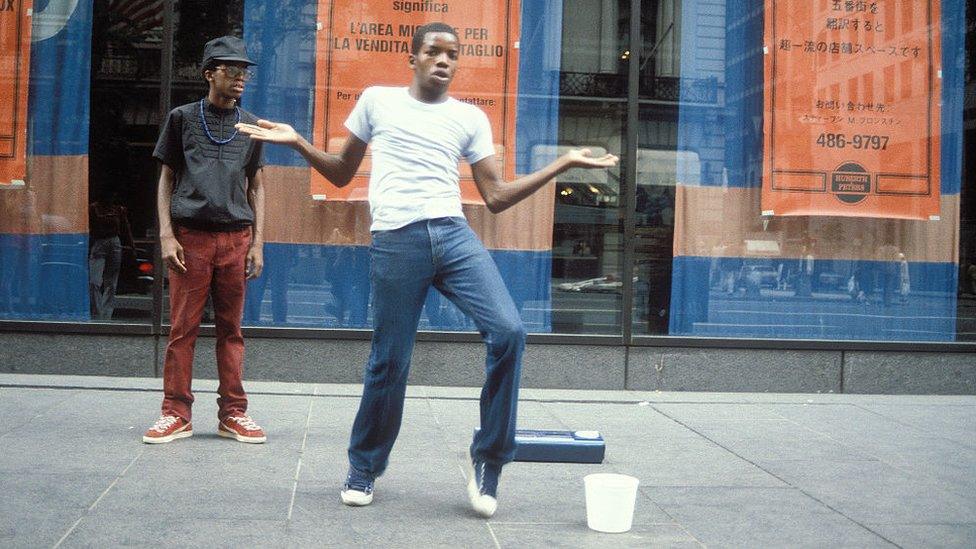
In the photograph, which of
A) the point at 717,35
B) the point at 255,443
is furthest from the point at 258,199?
the point at 717,35

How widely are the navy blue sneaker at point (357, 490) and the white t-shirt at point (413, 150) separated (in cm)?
103

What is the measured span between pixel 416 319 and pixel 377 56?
406cm

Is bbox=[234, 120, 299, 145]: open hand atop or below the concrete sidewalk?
atop

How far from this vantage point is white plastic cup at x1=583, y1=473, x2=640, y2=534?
4086 millimetres

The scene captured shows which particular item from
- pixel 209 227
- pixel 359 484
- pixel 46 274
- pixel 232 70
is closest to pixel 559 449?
pixel 359 484

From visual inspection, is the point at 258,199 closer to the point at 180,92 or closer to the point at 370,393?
the point at 370,393

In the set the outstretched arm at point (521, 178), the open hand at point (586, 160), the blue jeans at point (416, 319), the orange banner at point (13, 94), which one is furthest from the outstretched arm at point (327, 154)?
the orange banner at point (13, 94)

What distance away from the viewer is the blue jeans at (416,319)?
4238 mm

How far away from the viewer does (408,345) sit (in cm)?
444

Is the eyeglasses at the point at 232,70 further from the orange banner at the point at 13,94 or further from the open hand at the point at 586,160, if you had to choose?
the orange banner at the point at 13,94

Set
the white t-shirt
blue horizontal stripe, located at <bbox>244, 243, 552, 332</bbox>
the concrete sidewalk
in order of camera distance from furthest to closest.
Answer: blue horizontal stripe, located at <bbox>244, 243, 552, 332</bbox>
the white t-shirt
the concrete sidewalk

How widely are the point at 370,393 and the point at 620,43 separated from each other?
4689 mm

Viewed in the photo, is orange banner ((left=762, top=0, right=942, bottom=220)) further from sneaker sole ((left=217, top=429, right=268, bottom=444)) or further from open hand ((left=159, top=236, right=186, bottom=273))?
Answer: open hand ((left=159, top=236, right=186, bottom=273))

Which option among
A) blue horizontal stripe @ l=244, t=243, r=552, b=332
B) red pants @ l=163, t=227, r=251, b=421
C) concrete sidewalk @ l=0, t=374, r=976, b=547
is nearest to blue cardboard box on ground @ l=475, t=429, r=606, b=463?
concrete sidewalk @ l=0, t=374, r=976, b=547
